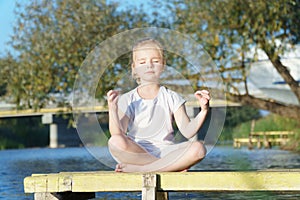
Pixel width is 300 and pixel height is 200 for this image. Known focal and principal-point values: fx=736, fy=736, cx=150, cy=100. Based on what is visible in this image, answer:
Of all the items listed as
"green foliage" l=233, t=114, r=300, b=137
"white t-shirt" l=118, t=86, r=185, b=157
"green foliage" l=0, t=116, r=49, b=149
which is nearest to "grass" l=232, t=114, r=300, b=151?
"green foliage" l=233, t=114, r=300, b=137

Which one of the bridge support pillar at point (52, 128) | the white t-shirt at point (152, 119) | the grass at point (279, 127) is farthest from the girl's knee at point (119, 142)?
the bridge support pillar at point (52, 128)

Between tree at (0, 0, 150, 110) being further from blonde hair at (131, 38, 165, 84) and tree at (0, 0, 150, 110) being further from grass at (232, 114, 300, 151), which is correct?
blonde hair at (131, 38, 165, 84)

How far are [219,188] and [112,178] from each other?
762 mm

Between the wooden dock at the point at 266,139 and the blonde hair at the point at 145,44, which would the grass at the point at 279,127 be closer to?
the wooden dock at the point at 266,139

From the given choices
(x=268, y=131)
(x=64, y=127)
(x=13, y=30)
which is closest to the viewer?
(x=13, y=30)

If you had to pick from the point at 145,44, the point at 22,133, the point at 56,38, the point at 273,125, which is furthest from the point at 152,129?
the point at 22,133

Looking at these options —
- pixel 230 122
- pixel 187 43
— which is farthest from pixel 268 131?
pixel 187 43

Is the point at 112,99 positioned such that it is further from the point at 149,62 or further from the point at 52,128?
the point at 52,128

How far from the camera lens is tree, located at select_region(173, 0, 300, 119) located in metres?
17.3

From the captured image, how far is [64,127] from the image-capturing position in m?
51.8

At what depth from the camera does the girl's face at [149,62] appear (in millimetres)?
5484

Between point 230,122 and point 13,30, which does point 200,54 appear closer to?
point 13,30

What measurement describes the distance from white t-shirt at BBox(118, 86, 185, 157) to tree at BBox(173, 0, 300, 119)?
11.8 meters

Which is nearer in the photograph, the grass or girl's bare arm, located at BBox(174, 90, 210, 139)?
girl's bare arm, located at BBox(174, 90, 210, 139)
